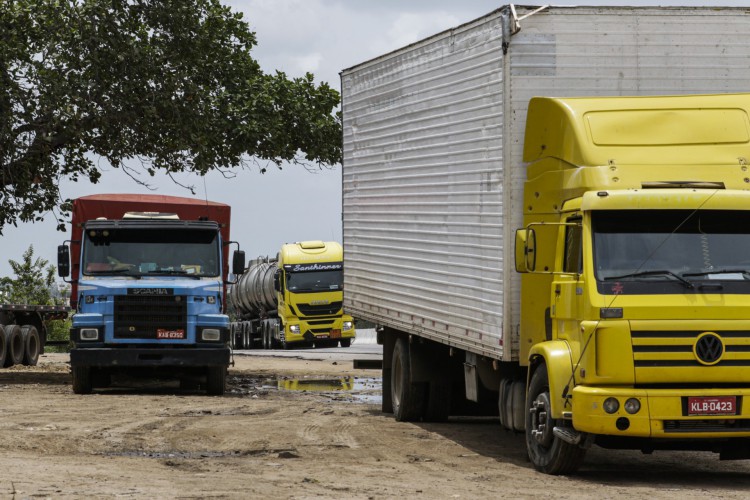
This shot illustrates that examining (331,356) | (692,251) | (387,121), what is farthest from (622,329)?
(331,356)

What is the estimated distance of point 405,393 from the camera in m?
18.0

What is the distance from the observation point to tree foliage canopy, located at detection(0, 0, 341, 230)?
25.8 metres

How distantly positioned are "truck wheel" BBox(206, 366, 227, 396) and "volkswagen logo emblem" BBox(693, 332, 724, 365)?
12.4 meters

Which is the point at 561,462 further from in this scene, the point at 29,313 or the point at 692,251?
the point at 29,313

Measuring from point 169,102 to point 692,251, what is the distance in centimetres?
1636

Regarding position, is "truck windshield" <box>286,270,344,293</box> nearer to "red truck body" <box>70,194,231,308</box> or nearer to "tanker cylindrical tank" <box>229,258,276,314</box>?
"tanker cylindrical tank" <box>229,258,276,314</box>

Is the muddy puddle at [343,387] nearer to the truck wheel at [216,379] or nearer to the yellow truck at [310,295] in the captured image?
the truck wheel at [216,379]

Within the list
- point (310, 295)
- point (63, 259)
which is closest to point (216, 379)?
point (63, 259)

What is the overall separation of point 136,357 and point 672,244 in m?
12.2

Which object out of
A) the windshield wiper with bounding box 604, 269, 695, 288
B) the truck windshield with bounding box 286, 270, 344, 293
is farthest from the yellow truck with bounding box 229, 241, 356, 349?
the windshield wiper with bounding box 604, 269, 695, 288

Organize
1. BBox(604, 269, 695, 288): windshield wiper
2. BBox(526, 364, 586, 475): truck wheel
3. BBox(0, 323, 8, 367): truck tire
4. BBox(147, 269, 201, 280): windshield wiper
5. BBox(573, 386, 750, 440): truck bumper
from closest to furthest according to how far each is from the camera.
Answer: BBox(573, 386, 750, 440): truck bumper
BBox(604, 269, 695, 288): windshield wiper
BBox(526, 364, 586, 475): truck wheel
BBox(147, 269, 201, 280): windshield wiper
BBox(0, 323, 8, 367): truck tire

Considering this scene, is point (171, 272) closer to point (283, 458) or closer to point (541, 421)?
point (283, 458)

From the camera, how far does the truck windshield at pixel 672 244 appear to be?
39.0 feet

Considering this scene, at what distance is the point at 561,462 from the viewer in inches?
490
